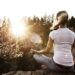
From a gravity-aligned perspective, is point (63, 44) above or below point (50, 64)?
above

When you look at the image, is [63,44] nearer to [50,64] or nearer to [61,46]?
[61,46]

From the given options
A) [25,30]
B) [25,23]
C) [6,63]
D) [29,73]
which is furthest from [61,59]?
[25,23]

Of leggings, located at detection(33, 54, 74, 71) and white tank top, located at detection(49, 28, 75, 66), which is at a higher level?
white tank top, located at detection(49, 28, 75, 66)

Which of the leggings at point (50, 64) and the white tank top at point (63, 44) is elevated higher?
the white tank top at point (63, 44)

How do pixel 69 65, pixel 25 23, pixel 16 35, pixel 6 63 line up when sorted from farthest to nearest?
pixel 25 23
pixel 16 35
pixel 6 63
pixel 69 65

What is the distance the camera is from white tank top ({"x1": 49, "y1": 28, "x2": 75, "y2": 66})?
199 inches

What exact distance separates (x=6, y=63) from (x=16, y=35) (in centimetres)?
235

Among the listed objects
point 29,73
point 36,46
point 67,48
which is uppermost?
point 67,48

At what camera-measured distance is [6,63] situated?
9727mm

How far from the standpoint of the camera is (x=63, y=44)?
508 cm

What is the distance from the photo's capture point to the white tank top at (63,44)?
5.06m

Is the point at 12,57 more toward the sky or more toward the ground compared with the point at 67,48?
more toward the ground

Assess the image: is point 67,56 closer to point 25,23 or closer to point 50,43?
point 50,43

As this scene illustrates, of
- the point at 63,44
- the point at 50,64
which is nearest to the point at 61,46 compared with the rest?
the point at 63,44
